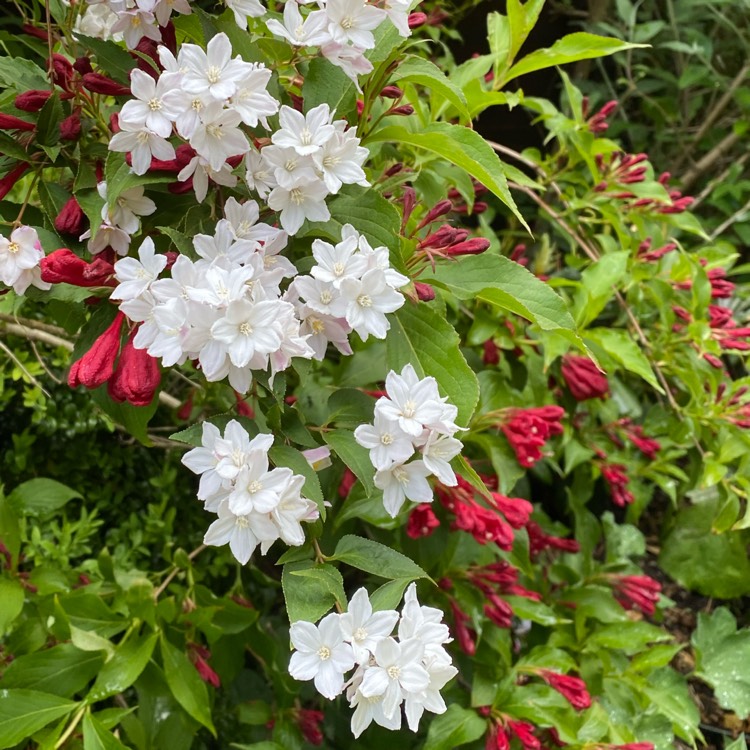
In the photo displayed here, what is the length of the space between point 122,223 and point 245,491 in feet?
0.83

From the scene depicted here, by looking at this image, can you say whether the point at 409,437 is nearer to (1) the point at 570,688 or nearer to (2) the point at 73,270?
(2) the point at 73,270

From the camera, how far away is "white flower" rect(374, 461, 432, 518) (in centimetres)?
56

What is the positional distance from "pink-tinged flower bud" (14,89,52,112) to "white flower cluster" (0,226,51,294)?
0.11m

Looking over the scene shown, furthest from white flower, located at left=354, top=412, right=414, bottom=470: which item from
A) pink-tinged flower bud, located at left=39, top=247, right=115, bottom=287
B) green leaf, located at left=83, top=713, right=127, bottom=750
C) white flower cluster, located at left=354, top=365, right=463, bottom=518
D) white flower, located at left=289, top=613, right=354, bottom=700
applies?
green leaf, located at left=83, top=713, right=127, bottom=750

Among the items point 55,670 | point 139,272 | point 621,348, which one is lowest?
point 55,670

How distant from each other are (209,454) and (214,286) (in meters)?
0.12

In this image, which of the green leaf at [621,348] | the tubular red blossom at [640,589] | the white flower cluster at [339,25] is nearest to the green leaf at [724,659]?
the tubular red blossom at [640,589]

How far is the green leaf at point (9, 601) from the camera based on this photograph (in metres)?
0.88

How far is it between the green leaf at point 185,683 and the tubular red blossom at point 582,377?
0.68 m

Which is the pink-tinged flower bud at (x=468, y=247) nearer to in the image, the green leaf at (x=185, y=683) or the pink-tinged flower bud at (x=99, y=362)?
the pink-tinged flower bud at (x=99, y=362)

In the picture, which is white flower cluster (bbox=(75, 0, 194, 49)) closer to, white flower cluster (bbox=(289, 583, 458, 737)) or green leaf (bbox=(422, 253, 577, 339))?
green leaf (bbox=(422, 253, 577, 339))

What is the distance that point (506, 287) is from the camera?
65 cm

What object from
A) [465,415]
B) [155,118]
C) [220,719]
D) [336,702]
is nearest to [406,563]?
[465,415]

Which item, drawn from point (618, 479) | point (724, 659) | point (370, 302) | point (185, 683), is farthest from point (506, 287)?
point (724, 659)
